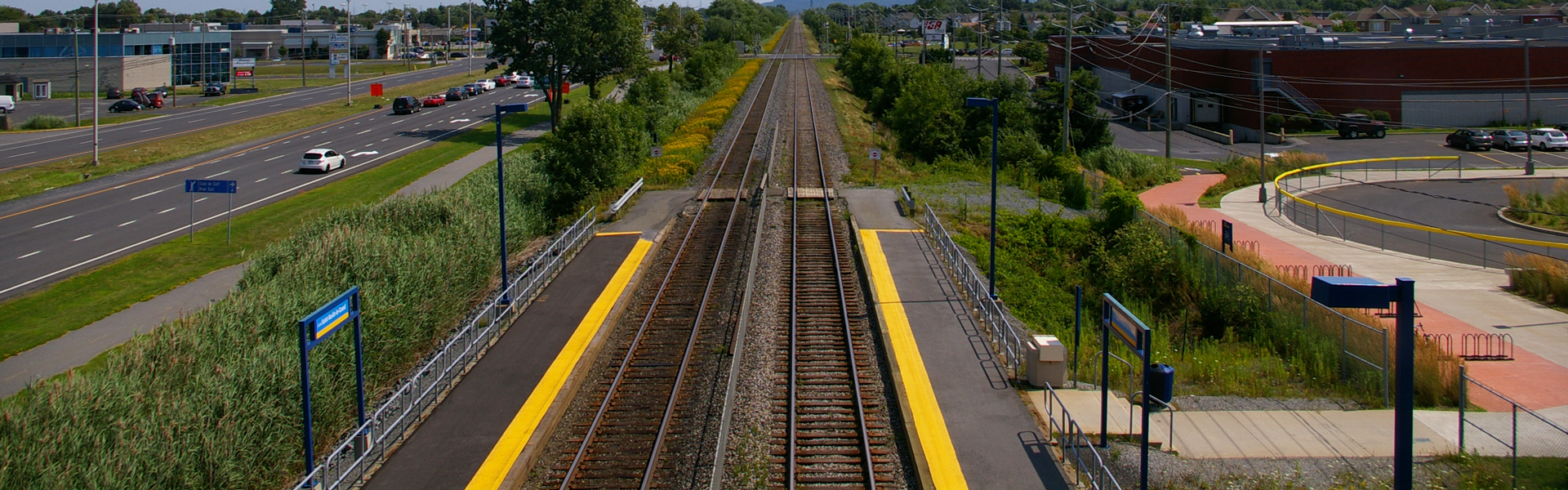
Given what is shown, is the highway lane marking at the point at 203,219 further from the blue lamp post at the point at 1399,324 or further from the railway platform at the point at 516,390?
the blue lamp post at the point at 1399,324

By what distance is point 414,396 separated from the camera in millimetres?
13945

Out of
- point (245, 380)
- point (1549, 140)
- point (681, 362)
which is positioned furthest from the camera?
point (1549, 140)

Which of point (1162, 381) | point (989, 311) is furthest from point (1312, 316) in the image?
point (1162, 381)

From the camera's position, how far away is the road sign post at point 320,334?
1078 cm

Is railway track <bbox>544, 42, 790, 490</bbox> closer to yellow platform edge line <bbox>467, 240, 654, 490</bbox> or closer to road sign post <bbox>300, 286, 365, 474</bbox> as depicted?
yellow platform edge line <bbox>467, 240, 654, 490</bbox>

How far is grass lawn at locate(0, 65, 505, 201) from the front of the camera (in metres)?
35.9

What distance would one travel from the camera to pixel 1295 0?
198 meters

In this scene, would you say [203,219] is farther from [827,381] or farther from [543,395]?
[827,381]

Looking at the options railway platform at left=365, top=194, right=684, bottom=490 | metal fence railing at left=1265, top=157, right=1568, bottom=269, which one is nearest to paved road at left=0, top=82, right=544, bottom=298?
railway platform at left=365, top=194, right=684, bottom=490

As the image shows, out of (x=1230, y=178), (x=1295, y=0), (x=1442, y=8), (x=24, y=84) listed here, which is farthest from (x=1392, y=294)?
(x=1295, y=0)

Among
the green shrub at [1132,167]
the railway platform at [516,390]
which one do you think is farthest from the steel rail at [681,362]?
the green shrub at [1132,167]

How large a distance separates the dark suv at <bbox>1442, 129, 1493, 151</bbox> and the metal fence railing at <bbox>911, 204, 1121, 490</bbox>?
38094 millimetres

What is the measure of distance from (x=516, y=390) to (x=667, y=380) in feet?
7.77

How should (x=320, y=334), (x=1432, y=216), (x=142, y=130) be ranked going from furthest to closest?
(x=142, y=130)
(x=1432, y=216)
(x=320, y=334)
